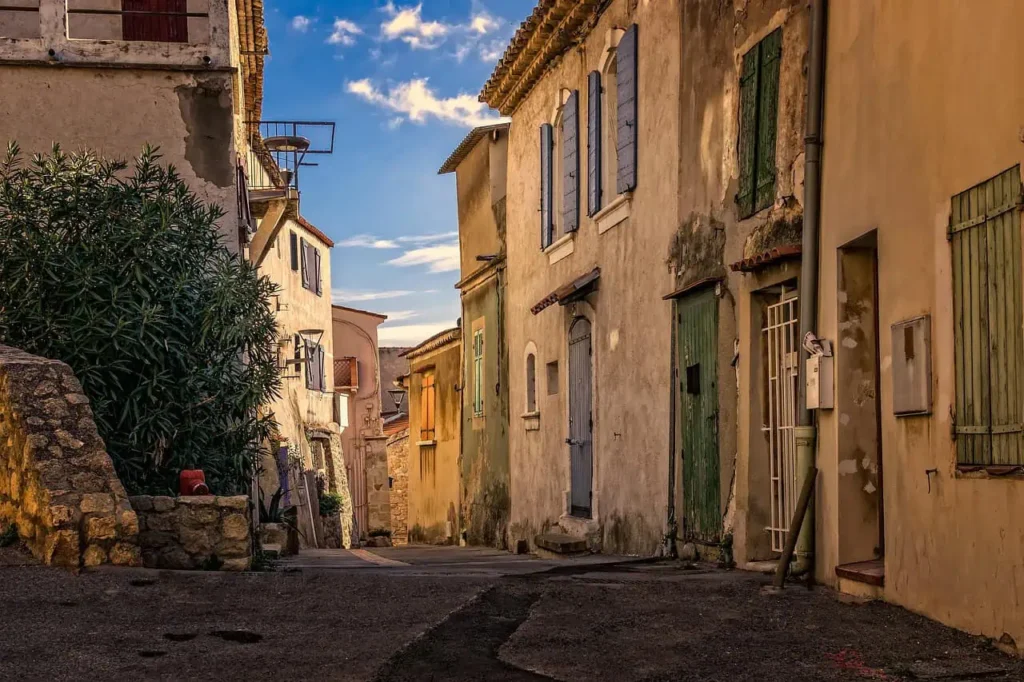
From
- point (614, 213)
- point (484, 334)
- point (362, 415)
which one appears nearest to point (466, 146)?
point (484, 334)

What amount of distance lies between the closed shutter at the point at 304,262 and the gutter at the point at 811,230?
26.7 metres

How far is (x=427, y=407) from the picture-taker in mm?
27844

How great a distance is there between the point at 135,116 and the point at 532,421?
703 centimetres

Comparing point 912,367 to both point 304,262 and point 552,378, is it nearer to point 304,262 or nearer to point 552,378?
point 552,378

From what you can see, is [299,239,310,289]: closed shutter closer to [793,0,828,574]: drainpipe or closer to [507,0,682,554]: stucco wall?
[507,0,682,554]: stucco wall

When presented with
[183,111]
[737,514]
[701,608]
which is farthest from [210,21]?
[701,608]

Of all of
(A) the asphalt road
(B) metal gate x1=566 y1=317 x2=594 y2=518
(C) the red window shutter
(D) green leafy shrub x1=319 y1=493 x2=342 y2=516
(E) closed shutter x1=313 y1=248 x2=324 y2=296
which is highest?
(C) the red window shutter

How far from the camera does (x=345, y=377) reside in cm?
4419

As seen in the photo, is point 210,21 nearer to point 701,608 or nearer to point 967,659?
point 701,608

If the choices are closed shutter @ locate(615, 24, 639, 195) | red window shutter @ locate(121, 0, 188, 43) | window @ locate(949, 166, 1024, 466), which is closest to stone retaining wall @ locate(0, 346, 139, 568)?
window @ locate(949, 166, 1024, 466)

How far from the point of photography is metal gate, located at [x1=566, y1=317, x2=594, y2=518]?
16188mm

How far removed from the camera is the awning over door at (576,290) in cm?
1564

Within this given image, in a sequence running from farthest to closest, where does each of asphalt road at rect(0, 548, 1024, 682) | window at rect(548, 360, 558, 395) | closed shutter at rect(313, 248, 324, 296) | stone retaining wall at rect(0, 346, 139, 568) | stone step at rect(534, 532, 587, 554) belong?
closed shutter at rect(313, 248, 324, 296), window at rect(548, 360, 558, 395), stone step at rect(534, 532, 587, 554), stone retaining wall at rect(0, 346, 139, 568), asphalt road at rect(0, 548, 1024, 682)

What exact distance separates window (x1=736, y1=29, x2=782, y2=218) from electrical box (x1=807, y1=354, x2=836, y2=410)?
1.82 meters
